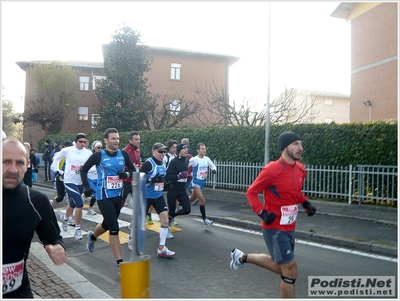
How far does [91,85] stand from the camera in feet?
146

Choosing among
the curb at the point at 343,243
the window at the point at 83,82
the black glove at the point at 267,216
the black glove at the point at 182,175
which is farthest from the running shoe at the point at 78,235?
the window at the point at 83,82

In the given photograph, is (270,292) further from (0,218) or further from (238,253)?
(0,218)

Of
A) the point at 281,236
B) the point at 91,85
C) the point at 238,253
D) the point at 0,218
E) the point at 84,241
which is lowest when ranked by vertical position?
the point at 84,241

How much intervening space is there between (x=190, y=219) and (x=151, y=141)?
35.7 ft

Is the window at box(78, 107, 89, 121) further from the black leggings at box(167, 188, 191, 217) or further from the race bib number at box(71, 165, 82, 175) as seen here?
the black leggings at box(167, 188, 191, 217)

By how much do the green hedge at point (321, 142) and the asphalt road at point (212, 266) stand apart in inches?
167

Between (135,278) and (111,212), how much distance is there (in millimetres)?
3230

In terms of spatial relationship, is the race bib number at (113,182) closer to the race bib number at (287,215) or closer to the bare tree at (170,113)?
the race bib number at (287,215)

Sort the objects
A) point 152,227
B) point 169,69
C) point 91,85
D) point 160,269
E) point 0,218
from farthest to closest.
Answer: point 91,85 < point 169,69 < point 152,227 < point 160,269 < point 0,218

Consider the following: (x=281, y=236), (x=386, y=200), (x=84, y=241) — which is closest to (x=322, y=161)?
(x=386, y=200)

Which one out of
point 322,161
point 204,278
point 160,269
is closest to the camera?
point 204,278

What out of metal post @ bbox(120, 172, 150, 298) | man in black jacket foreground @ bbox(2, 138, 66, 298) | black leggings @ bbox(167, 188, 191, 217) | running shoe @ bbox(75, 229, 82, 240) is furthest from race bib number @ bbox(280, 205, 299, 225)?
running shoe @ bbox(75, 229, 82, 240)

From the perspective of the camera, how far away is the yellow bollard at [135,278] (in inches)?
126

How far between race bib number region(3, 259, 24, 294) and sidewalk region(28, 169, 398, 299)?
1.86m
